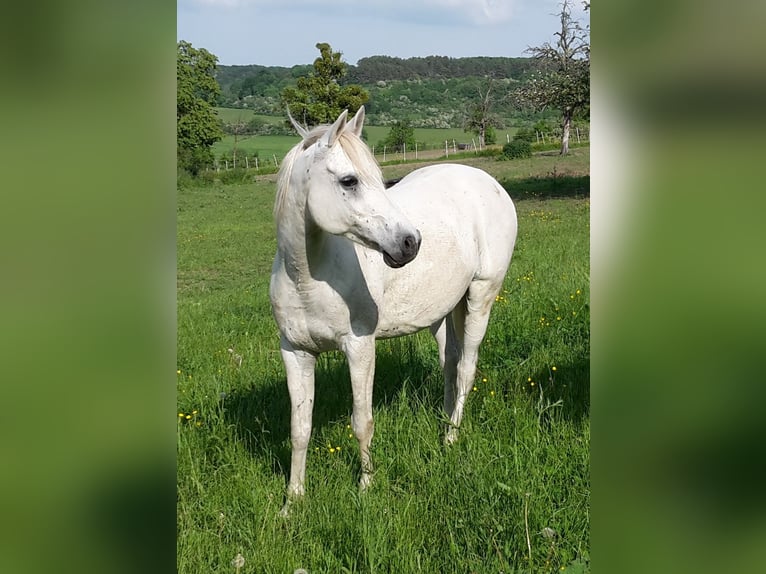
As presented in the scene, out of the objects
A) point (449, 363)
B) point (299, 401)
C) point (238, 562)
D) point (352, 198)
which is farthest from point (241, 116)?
point (238, 562)

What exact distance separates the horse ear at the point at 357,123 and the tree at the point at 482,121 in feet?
173

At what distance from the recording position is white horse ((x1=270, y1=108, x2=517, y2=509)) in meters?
2.83

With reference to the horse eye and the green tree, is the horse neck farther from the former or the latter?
the green tree

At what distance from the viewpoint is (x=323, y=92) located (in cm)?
4794

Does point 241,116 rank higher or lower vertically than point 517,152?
higher

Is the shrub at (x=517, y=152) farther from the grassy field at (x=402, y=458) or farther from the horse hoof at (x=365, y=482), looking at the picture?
the horse hoof at (x=365, y=482)

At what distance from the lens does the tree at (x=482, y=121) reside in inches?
2255

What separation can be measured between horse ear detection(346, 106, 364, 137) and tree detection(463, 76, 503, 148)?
52854 mm

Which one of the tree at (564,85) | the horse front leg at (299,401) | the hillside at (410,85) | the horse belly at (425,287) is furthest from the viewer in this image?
the hillside at (410,85)

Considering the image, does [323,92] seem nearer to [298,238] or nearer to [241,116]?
[241,116]

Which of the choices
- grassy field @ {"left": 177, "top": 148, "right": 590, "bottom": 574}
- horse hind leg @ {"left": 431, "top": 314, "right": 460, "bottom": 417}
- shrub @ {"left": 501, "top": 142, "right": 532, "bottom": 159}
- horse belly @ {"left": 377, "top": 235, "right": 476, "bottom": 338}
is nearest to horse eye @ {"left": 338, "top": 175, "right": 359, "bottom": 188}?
horse belly @ {"left": 377, "top": 235, "right": 476, "bottom": 338}

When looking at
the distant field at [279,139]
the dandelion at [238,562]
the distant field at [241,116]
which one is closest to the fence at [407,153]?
the distant field at [279,139]

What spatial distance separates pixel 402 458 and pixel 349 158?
5.44ft
